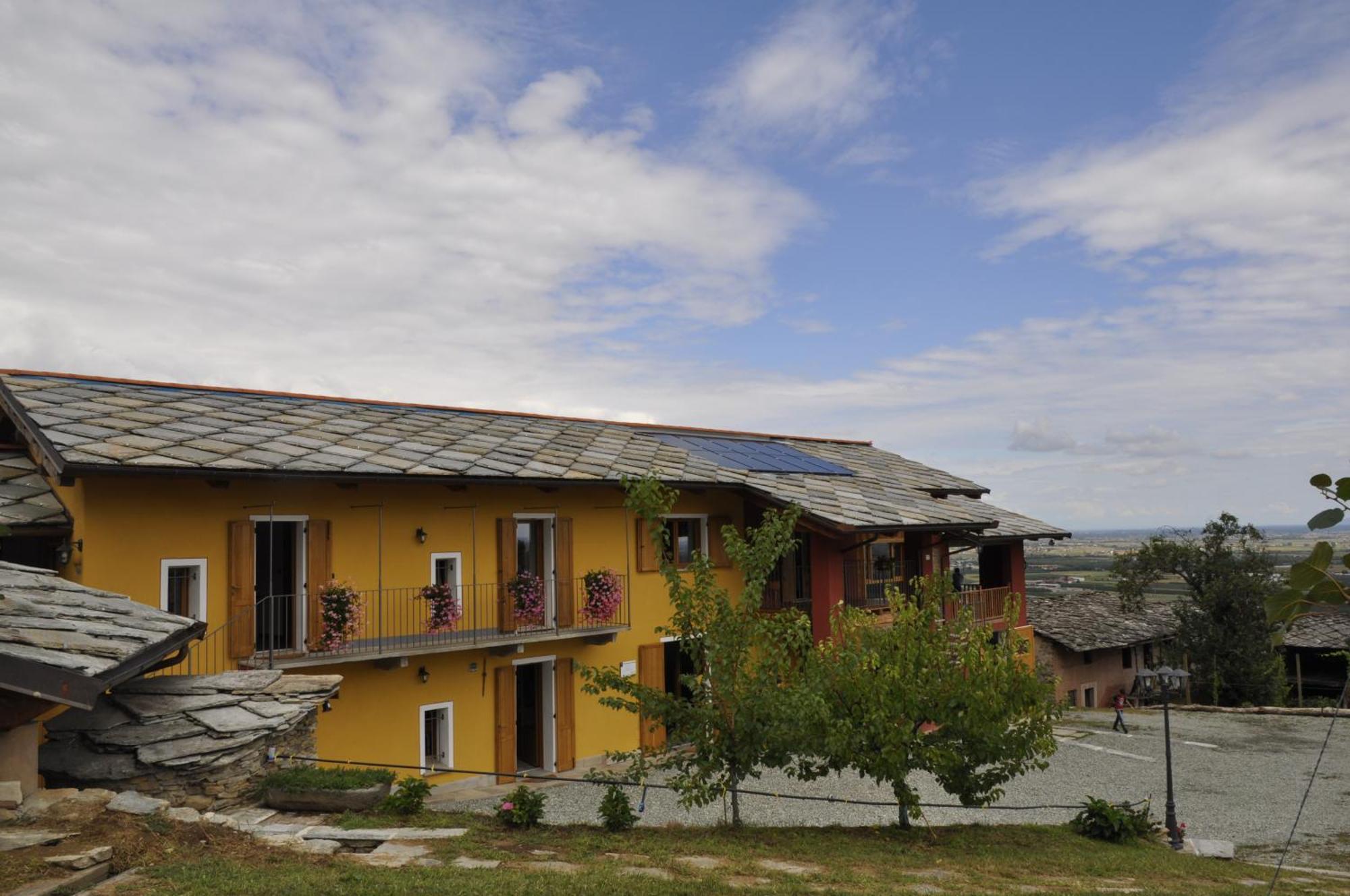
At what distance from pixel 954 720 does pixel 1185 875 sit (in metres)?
3.18

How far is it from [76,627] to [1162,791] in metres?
18.1

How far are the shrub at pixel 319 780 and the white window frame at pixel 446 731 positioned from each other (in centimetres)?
493

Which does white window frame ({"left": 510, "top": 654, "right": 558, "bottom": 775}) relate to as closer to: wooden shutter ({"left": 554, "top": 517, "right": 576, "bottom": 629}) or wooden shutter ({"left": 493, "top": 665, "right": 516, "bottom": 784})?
wooden shutter ({"left": 493, "top": 665, "right": 516, "bottom": 784})

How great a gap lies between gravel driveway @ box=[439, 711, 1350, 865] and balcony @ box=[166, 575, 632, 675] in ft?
8.92

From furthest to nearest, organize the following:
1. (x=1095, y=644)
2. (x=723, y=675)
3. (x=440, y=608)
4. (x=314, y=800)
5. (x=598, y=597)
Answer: (x=1095, y=644) → (x=598, y=597) → (x=440, y=608) → (x=723, y=675) → (x=314, y=800)

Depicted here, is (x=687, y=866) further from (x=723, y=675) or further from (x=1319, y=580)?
(x=1319, y=580)

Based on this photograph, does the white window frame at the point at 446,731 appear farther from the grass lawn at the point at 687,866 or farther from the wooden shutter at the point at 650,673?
the grass lawn at the point at 687,866

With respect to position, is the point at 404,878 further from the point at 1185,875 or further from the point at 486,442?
the point at 486,442

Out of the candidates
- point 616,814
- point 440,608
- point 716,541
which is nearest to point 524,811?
point 616,814

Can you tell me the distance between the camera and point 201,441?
13.7 metres

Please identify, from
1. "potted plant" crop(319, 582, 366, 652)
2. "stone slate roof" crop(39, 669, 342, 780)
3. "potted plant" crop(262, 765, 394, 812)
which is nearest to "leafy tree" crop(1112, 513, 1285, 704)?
"potted plant" crop(319, 582, 366, 652)

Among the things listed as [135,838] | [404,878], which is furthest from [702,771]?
[135,838]

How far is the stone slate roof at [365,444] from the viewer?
1292cm

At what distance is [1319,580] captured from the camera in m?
2.11
